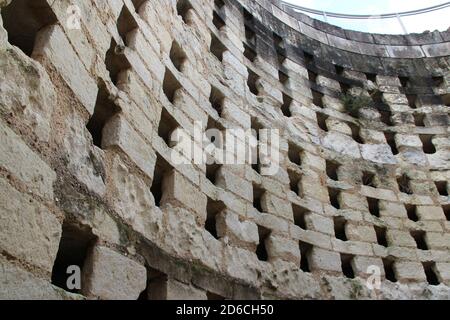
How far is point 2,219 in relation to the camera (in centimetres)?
212

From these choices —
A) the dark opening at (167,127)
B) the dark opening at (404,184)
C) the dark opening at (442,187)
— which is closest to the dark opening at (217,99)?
the dark opening at (167,127)

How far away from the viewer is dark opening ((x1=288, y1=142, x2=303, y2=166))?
714 centimetres

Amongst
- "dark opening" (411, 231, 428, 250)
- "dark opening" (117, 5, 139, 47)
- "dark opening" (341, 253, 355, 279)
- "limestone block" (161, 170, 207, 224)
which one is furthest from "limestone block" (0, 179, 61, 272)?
"dark opening" (411, 231, 428, 250)

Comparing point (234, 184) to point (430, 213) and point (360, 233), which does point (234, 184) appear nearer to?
point (360, 233)

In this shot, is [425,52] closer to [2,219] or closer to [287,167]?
[287,167]

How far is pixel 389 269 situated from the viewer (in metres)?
6.70

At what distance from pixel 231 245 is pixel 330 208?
2.55 metres

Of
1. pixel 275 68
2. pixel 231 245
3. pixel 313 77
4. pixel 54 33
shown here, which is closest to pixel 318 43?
pixel 313 77

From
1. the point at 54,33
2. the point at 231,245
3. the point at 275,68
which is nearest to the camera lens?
the point at 54,33

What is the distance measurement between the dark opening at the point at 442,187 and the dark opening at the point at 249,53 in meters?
4.26

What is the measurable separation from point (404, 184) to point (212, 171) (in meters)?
4.40

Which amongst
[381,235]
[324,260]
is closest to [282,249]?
[324,260]

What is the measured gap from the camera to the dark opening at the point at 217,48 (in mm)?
6891
